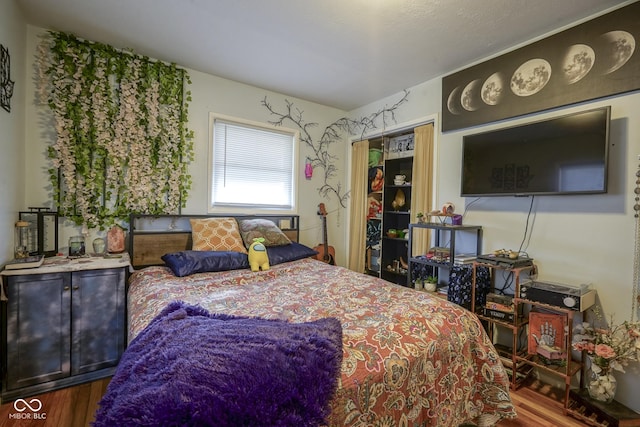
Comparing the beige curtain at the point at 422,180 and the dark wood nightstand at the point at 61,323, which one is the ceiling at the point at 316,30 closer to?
the beige curtain at the point at 422,180

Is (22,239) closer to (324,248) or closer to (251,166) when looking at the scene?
(251,166)

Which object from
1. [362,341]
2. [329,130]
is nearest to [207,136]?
[329,130]

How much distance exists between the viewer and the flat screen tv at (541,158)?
5.98ft

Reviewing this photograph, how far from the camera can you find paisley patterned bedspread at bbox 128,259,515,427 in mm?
1050

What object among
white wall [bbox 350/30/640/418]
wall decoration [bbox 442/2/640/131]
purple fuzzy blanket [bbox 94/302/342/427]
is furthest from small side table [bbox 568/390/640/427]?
wall decoration [bbox 442/2/640/131]

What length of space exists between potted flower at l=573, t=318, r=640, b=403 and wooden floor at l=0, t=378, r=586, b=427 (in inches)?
9.9

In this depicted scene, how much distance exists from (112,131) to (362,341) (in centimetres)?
264

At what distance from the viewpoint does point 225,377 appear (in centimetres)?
83

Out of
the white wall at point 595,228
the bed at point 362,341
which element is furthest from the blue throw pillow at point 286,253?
the white wall at point 595,228

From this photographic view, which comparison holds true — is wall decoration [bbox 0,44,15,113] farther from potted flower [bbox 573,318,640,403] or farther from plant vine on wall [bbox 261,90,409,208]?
potted flower [bbox 573,318,640,403]

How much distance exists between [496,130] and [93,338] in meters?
3.39

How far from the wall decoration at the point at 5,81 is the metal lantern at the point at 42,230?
730mm

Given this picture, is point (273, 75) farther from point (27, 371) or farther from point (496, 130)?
point (27, 371)

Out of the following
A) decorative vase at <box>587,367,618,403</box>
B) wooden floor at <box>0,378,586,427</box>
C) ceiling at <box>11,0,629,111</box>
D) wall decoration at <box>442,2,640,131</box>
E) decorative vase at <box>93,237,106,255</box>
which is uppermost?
ceiling at <box>11,0,629,111</box>
